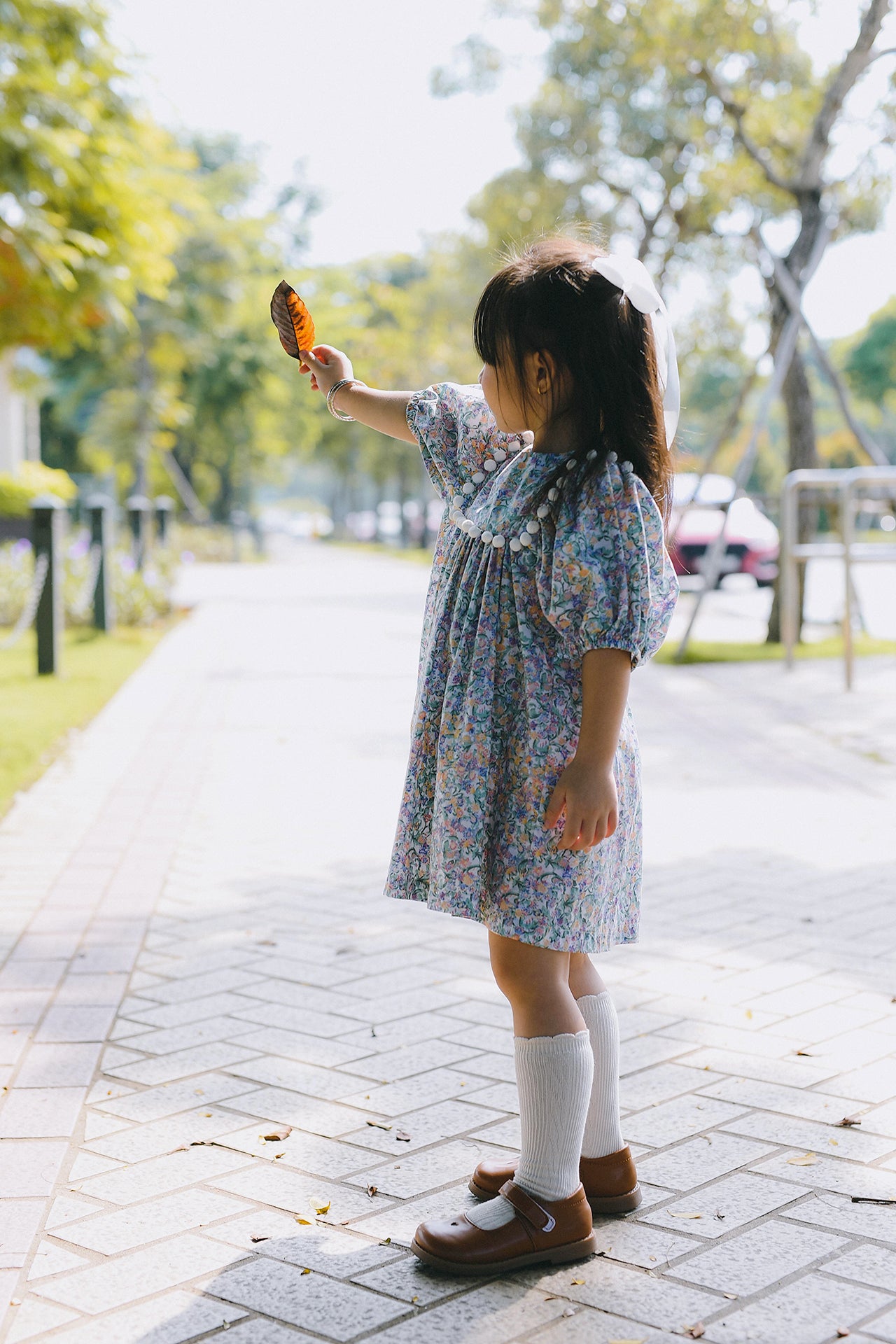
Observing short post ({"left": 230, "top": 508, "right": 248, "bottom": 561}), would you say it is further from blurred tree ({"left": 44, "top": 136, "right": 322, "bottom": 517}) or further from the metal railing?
the metal railing

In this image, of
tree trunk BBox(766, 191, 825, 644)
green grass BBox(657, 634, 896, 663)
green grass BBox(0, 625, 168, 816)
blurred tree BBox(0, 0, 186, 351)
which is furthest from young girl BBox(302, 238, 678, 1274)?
tree trunk BBox(766, 191, 825, 644)

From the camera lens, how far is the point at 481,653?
214cm

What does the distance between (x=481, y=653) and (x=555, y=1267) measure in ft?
3.19

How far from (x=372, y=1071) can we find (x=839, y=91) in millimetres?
8804

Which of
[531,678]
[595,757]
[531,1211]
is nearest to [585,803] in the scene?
[595,757]

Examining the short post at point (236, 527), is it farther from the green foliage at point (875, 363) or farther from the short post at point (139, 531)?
the green foliage at point (875, 363)

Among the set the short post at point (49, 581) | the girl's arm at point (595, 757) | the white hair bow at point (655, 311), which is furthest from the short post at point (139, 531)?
the girl's arm at point (595, 757)

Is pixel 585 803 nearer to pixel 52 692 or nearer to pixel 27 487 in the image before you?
pixel 52 692

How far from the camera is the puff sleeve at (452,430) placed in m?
2.39

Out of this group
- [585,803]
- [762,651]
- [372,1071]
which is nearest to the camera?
[585,803]

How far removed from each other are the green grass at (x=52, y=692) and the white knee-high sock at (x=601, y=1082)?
12.0 ft

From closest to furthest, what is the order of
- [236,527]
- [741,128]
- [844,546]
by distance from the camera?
[844,546], [741,128], [236,527]

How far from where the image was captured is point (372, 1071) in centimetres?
300

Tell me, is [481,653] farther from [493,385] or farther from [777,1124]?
[777,1124]
